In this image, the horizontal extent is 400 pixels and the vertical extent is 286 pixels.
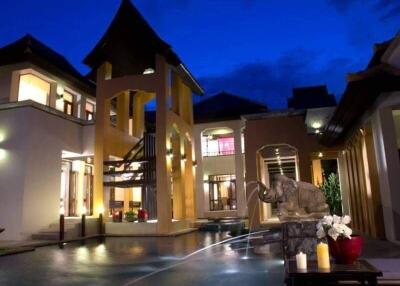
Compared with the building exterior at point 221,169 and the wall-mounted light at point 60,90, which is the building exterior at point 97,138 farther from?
the building exterior at point 221,169

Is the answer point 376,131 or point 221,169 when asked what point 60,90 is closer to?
point 221,169

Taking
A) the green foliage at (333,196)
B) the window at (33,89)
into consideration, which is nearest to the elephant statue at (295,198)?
the green foliage at (333,196)

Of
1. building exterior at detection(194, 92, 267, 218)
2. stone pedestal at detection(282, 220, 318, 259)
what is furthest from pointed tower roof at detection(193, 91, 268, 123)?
stone pedestal at detection(282, 220, 318, 259)

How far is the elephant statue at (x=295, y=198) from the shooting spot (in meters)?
6.45

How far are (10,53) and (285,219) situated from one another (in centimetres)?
1402

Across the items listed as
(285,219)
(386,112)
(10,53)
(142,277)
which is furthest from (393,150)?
(10,53)

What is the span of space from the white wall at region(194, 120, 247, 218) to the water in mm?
13510

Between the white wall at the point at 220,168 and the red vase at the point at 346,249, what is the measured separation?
18.6 meters

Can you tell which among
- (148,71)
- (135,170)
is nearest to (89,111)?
(148,71)

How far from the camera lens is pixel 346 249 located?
4.04 meters

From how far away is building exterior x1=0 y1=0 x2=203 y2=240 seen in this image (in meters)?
13.2

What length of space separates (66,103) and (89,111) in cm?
182

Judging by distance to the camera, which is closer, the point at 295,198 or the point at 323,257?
the point at 323,257

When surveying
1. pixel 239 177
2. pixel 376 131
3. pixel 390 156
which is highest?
pixel 239 177
